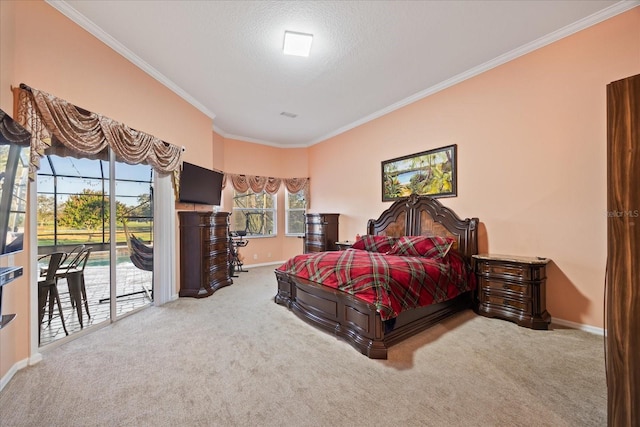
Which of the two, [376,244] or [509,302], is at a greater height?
[376,244]

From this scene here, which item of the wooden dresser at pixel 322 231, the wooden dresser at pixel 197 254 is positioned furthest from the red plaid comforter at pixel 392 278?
the wooden dresser at pixel 322 231

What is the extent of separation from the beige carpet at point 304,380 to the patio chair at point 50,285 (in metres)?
0.44

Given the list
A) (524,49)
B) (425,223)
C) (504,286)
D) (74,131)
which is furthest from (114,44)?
(504,286)

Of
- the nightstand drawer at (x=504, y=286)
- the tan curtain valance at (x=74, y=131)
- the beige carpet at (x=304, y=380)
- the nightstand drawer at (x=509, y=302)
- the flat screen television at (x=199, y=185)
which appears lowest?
the beige carpet at (x=304, y=380)

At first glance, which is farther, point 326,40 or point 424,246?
point 424,246

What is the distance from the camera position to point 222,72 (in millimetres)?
3512

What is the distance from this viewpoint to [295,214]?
22.4 feet

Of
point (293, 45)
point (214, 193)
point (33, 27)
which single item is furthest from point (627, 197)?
point (214, 193)

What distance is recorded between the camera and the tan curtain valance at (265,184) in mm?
5977

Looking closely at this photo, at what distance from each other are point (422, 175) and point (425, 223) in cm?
77

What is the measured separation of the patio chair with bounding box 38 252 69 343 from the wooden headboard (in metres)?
4.13

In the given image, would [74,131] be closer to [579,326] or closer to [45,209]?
[45,209]

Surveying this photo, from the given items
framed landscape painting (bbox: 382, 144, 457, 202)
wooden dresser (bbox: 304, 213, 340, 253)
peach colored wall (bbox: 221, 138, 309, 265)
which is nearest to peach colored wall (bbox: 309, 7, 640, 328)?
framed landscape painting (bbox: 382, 144, 457, 202)

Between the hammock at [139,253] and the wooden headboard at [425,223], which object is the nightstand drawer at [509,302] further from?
the hammock at [139,253]
